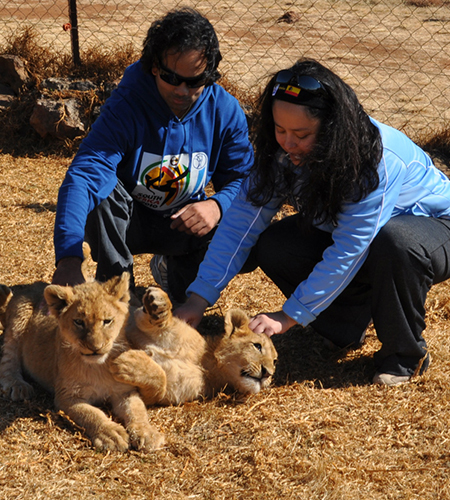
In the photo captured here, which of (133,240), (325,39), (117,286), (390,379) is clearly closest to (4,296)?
(133,240)

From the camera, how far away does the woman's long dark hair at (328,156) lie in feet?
8.91

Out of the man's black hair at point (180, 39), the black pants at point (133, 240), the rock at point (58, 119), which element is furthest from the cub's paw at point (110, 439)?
the rock at point (58, 119)

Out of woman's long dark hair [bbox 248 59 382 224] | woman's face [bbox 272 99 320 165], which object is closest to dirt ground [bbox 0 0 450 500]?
woman's long dark hair [bbox 248 59 382 224]

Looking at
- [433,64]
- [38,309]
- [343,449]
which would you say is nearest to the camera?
[343,449]

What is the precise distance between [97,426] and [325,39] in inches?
438

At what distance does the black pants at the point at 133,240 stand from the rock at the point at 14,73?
3.92 meters

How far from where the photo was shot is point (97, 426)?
2.66m

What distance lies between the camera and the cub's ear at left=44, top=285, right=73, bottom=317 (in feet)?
8.58

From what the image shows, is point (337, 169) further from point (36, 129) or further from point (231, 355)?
point (36, 129)

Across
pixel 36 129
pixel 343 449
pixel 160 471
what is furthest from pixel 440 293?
pixel 36 129

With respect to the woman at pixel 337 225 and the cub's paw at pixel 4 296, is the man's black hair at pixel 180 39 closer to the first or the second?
the woman at pixel 337 225

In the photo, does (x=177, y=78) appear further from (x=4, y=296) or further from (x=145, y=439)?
(x=145, y=439)

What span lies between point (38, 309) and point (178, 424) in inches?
38.7

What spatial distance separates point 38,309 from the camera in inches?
127
